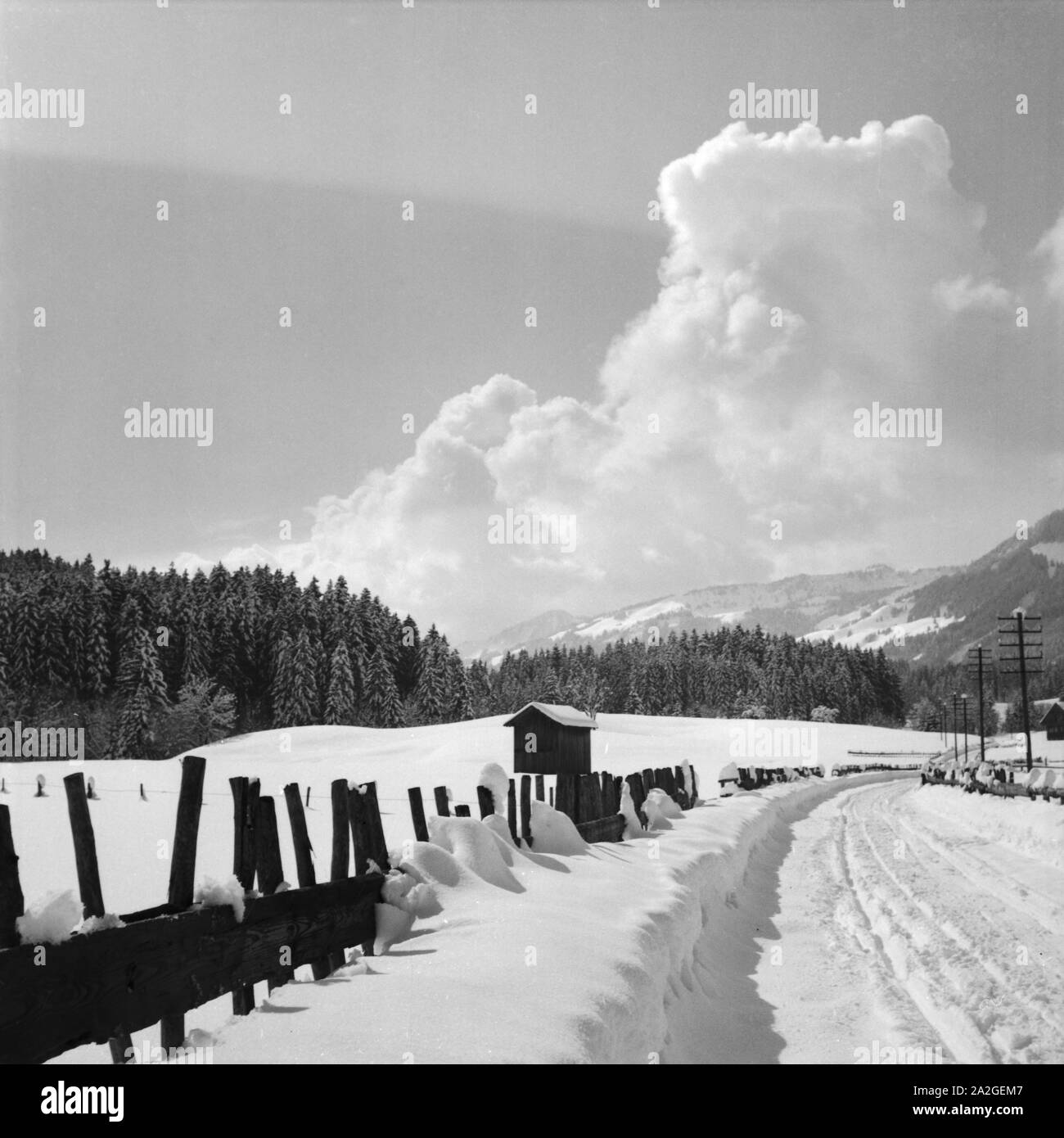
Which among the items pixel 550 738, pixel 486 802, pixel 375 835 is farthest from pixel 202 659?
pixel 375 835

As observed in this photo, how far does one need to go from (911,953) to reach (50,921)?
6631 mm

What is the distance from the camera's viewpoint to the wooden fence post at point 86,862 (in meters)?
3.90

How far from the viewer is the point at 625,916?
6590mm

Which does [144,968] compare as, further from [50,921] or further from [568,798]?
[568,798]

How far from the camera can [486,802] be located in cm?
909

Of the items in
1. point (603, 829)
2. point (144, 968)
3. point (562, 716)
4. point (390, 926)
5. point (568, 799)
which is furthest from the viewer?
point (562, 716)

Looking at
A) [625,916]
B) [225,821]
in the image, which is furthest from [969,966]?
[225,821]

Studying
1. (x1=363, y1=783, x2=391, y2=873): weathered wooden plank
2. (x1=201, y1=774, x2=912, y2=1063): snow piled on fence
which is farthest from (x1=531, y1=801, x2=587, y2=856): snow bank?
(x1=363, y1=783, x2=391, y2=873): weathered wooden plank

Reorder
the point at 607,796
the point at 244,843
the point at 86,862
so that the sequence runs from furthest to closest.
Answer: the point at 607,796, the point at 244,843, the point at 86,862

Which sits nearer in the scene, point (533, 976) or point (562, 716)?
point (533, 976)

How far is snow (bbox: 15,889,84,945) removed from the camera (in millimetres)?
3410

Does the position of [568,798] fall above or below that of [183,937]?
below

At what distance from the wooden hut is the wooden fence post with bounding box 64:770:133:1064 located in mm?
41447

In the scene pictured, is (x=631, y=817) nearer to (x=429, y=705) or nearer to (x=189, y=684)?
(x=189, y=684)
